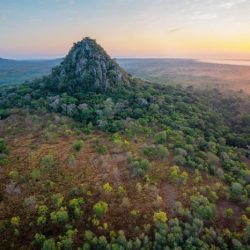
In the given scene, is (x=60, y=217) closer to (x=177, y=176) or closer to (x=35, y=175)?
(x=35, y=175)

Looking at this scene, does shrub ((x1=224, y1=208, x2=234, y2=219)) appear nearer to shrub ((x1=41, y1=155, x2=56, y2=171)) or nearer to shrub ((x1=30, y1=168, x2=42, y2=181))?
shrub ((x1=41, y1=155, x2=56, y2=171))

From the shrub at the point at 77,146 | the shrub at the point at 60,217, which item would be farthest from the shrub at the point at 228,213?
the shrub at the point at 77,146

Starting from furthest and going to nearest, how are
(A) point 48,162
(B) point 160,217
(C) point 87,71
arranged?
1. (C) point 87,71
2. (A) point 48,162
3. (B) point 160,217

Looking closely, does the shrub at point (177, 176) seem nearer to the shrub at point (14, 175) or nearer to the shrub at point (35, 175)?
the shrub at point (35, 175)

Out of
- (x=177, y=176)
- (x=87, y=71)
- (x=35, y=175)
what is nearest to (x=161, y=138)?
(x=177, y=176)

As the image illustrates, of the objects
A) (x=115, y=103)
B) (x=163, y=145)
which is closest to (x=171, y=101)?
(x=115, y=103)

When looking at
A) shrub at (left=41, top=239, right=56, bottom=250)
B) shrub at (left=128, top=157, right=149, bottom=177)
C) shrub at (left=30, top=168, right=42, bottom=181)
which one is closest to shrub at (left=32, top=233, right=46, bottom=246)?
shrub at (left=41, top=239, right=56, bottom=250)
